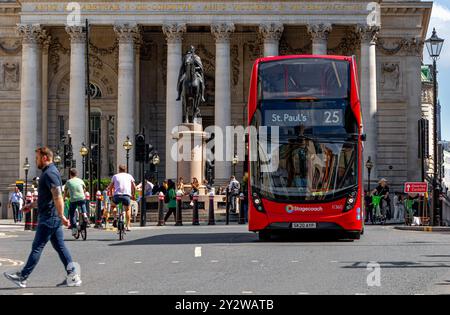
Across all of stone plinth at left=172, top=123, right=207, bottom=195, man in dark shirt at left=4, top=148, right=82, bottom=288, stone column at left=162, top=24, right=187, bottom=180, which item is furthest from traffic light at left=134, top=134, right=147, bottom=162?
man in dark shirt at left=4, top=148, right=82, bottom=288

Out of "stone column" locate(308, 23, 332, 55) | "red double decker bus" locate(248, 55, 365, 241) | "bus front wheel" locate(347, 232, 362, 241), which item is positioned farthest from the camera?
"stone column" locate(308, 23, 332, 55)

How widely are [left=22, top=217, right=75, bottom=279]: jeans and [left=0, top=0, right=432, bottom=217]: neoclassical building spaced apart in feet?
172

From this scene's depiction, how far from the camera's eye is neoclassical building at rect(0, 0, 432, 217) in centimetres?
7006

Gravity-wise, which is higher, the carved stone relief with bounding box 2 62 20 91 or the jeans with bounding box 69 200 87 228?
the carved stone relief with bounding box 2 62 20 91

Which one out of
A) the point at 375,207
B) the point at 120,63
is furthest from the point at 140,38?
the point at 375,207

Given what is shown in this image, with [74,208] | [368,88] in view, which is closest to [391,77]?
[368,88]

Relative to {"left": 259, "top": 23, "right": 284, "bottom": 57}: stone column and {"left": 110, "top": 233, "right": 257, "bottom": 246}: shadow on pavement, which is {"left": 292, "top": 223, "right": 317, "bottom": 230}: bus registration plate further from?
{"left": 259, "top": 23, "right": 284, "bottom": 57}: stone column

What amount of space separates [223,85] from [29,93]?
12716 mm

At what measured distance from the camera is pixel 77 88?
2753 inches

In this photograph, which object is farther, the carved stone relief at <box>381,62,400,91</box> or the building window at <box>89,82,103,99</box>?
the building window at <box>89,82,103,99</box>

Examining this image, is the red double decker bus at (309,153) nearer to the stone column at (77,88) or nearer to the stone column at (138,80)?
the stone column at (77,88)

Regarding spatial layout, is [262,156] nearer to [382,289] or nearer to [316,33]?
[382,289]

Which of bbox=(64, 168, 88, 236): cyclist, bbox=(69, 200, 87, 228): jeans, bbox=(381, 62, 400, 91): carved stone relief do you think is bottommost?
bbox=(69, 200, 87, 228): jeans
